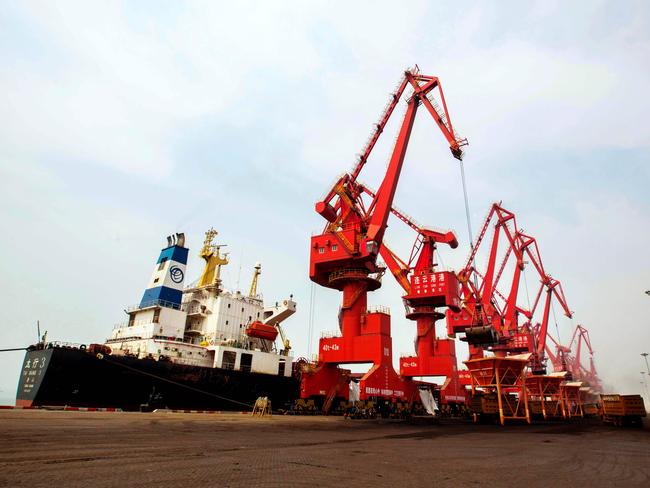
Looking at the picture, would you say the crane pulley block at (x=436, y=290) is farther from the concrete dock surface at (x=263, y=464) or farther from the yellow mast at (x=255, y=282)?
A: the concrete dock surface at (x=263, y=464)

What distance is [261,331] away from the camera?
116ft

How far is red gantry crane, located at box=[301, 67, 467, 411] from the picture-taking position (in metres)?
32.7

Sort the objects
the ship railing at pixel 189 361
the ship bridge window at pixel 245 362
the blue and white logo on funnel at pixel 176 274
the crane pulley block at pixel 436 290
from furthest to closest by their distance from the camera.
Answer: the crane pulley block at pixel 436 290, the blue and white logo on funnel at pixel 176 274, the ship bridge window at pixel 245 362, the ship railing at pixel 189 361

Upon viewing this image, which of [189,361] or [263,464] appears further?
[189,361]

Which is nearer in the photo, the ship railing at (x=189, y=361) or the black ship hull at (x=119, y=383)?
the black ship hull at (x=119, y=383)

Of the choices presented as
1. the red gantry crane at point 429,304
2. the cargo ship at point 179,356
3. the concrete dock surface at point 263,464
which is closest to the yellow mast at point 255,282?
the cargo ship at point 179,356

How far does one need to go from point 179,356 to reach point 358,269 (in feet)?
52.1

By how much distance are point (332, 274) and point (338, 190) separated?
766 centimetres

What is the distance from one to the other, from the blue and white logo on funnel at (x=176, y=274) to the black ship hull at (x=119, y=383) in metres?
8.47

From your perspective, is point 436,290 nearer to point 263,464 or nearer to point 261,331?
point 261,331

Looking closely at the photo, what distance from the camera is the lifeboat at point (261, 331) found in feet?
115

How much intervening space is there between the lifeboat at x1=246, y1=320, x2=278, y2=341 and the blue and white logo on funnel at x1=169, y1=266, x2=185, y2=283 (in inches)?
290

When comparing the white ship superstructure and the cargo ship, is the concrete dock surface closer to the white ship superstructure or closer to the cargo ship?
the cargo ship

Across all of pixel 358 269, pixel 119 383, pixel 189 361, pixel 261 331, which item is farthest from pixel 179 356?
pixel 358 269
